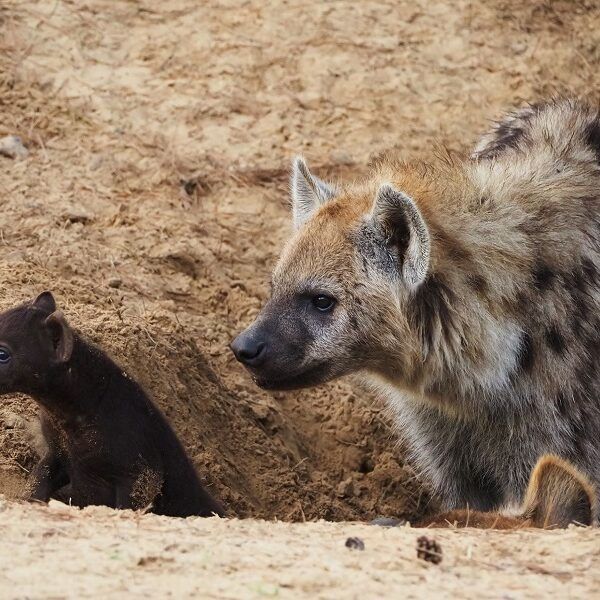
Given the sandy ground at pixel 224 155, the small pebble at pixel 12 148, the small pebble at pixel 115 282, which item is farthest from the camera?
the small pebble at pixel 12 148

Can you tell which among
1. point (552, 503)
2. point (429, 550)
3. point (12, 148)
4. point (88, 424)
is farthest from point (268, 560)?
point (12, 148)

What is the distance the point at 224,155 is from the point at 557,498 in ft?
13.6

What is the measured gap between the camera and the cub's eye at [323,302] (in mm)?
5449

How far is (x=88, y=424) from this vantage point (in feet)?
18.1

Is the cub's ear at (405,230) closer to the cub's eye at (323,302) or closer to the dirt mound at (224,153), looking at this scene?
the cub's eye at (323,302)

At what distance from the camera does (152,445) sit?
558cm

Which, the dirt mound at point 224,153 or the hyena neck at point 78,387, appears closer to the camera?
the hyena neck at point 78,387

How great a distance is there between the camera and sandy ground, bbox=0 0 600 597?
6730 mm

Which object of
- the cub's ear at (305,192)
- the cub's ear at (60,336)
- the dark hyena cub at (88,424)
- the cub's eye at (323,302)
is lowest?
the dark hyena cub at (88,424)

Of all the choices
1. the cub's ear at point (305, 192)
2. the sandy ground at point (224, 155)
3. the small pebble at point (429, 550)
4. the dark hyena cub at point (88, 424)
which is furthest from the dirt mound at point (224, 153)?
the small pebble at point (429, 550)

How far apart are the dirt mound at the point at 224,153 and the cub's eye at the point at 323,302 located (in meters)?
1.38

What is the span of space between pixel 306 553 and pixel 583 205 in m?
2.50

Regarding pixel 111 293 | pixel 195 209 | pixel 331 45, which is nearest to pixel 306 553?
pixel 111 293

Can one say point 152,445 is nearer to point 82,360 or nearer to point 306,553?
point 82,360
